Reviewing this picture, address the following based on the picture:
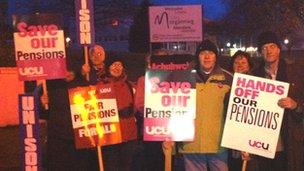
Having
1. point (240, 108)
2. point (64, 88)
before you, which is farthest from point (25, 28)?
point (240, 108)

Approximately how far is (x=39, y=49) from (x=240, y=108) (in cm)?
246

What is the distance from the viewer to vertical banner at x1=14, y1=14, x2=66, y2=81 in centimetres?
704

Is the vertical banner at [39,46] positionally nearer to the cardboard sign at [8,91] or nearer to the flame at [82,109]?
→ the flame at [82,109]

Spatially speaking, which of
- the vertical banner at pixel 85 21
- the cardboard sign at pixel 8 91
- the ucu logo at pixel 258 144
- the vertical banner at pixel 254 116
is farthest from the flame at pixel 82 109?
the cardboard sign at pixel 8 91

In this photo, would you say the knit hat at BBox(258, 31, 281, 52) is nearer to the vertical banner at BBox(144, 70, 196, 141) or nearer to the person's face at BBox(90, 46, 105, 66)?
the vertical banner at BBox(144, 70, 196, 141)

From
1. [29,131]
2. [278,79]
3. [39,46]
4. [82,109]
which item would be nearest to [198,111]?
[278,79]

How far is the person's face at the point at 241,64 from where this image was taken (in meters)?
7.11

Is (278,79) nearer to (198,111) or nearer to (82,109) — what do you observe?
(198,111)

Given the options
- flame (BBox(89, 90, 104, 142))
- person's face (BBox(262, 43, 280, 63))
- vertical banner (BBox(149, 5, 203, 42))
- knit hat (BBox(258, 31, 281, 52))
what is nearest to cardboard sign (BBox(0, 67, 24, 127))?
vertical banner (BBox(149, 5, 203, 42))

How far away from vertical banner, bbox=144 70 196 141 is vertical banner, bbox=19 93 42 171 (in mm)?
1227

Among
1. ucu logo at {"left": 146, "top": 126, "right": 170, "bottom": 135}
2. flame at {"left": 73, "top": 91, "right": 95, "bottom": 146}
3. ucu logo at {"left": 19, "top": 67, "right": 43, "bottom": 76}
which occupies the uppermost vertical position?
ucu logo at {"left": 19, "top": 67, "right": 43, "bottom": 76}

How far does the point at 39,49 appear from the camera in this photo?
23.5 feet

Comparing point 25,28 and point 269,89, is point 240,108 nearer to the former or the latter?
point 269,89

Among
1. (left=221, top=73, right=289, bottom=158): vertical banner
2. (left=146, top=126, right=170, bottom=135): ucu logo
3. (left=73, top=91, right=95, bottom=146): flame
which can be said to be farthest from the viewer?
(left=73, top=91, right=95, bottom=146): flame
